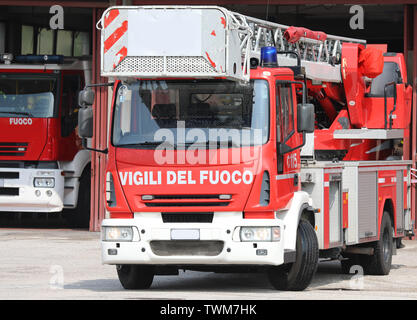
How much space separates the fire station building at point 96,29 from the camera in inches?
901

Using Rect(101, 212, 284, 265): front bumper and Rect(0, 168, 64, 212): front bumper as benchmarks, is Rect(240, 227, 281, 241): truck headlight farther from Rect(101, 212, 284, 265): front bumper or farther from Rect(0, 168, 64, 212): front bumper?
Rect(0, 168, 64, 212): front bumper

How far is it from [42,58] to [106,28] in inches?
431

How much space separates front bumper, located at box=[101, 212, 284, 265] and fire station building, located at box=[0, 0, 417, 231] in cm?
1012

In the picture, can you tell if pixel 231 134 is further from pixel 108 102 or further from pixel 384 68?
pixel 108 102

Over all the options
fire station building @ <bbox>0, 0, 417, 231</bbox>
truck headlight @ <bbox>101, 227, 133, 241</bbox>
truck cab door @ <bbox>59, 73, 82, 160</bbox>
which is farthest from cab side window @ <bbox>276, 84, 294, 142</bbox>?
Result: truck cab door @ <bbox>59, 73, 82, 160</bbox>

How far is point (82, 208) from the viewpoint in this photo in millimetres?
24094

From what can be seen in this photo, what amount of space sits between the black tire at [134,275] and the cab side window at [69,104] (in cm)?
990

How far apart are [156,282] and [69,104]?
29.4 ft

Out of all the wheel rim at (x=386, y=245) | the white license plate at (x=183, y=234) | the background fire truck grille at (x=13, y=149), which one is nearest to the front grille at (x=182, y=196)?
the white license plate at (x=183, y=234)

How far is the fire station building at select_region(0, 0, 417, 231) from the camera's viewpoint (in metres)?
22.9

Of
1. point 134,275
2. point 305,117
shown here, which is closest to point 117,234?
point 134,275

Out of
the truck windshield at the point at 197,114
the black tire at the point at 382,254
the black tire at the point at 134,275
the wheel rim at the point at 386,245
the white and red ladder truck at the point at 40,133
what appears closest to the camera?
the truck windshield at the point at 197,114

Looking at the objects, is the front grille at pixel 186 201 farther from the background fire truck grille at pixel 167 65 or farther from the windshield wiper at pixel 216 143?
the background fire truck grille at pixel 167 65
